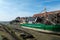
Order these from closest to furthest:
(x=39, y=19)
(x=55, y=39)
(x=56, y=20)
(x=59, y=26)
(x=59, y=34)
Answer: (x=55, y=39)
(x=59, y=34)
(x=59, y=26)
(x=56, y=20)
(x=39, y=19)

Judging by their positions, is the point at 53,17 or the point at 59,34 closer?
the point at 59,34

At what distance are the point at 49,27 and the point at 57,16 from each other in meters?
5.86

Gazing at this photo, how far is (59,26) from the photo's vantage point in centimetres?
2617

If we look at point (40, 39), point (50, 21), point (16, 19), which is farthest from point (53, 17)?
point (16, 19)

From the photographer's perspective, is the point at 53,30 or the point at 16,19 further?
the point at 16,19

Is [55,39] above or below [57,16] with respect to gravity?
below

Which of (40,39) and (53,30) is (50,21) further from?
(40,39)

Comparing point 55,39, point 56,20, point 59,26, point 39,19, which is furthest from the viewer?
point 39,19

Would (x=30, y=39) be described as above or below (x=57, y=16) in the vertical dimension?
below

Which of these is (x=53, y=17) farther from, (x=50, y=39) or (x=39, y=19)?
(x=50, y=39)

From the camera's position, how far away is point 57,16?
Result: 34188 millimetres

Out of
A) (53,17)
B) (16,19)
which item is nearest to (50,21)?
(53,17)

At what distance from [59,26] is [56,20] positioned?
25.4 ft

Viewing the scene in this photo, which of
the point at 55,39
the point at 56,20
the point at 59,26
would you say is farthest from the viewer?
the point at 56,20
